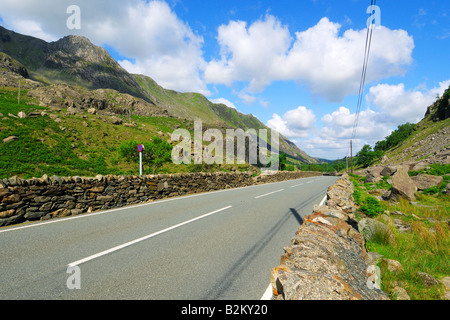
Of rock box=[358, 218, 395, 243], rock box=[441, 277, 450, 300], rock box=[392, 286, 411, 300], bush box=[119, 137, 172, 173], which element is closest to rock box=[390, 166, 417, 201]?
rock box=[358, 218, 395, 243]

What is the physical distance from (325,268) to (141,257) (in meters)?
3.27

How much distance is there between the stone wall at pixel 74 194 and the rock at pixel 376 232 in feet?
30.3

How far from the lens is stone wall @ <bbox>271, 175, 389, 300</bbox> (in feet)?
6.24

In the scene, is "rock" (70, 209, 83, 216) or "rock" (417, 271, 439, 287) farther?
"rock" (70, 209, 83, 216)

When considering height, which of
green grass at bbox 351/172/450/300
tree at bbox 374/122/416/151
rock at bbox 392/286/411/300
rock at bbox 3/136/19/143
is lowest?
green grass at bbox 351/172/450/300

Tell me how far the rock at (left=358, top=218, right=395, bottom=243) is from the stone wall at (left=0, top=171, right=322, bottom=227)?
9.23 metres

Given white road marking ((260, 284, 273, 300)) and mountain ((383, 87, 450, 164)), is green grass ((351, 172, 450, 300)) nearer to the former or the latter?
white road marking ((260, 284, 273, 300))

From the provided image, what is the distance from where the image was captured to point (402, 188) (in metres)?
11.9

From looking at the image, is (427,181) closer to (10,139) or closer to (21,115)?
(10,139)

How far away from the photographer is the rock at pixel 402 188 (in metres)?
11.6

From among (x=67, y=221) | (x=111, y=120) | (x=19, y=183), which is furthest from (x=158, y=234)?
(x=111, y=120)

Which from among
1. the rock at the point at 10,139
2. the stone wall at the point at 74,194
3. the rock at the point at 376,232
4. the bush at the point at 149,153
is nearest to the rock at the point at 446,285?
the rock at the point at 376,232

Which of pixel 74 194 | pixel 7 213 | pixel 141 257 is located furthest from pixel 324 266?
pixel 74 194

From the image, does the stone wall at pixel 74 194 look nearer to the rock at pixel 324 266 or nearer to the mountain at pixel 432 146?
the rock at pixel 324 266
